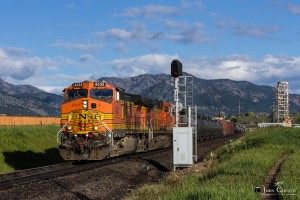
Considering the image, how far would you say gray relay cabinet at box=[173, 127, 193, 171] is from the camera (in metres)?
23.9

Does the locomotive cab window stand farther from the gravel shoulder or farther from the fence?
the fence

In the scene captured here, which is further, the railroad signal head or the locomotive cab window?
the locomotive cab window

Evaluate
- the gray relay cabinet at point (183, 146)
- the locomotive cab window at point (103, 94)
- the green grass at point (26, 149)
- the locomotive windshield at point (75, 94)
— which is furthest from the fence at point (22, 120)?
the gray relay cabinet at point (183, 146)

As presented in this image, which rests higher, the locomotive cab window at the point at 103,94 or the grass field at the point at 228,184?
the locomotive cab window at the point at 103,94

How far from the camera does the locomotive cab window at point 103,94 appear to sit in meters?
27.7

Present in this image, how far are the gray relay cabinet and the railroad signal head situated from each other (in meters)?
2.83

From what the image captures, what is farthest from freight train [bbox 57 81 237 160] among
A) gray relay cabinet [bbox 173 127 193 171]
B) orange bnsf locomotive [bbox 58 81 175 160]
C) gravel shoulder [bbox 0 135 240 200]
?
gray relay cabinet [bbox 173 127 193 171]

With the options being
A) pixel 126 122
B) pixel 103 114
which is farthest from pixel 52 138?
pixel 103 114

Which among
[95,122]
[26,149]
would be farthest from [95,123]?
[26,149]

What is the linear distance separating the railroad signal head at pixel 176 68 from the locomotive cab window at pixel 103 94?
5.73m

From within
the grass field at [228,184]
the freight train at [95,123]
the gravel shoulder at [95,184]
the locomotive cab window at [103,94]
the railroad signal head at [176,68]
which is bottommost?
the gravel shoulder at [95,184]

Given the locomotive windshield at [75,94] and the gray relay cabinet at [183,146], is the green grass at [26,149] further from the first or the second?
the gray relay cabinet at [183,146]

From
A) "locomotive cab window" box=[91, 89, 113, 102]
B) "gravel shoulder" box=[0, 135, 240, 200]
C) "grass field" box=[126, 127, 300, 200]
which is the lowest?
"gravel shoulder" box=[0, 135, 240, 200]

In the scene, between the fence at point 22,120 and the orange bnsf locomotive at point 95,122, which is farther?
the fence at point 22,120
